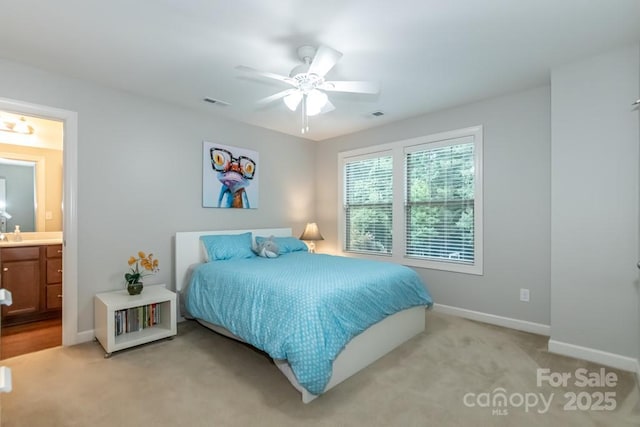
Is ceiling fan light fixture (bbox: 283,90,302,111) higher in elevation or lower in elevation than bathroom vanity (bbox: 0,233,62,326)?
higher

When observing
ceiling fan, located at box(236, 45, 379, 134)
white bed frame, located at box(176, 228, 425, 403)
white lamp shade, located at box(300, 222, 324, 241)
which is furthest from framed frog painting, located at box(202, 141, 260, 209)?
ceiling fan, located at box(236, 45, 379, 134)

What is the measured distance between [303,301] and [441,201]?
7.90 feet

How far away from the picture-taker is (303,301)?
2131 mm

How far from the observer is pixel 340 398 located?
2.06m

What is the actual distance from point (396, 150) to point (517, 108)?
4.61 ft

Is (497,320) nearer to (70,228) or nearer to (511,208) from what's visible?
(511,208)

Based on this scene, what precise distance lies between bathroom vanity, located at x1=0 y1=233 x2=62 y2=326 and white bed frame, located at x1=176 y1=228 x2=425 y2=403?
1.59m

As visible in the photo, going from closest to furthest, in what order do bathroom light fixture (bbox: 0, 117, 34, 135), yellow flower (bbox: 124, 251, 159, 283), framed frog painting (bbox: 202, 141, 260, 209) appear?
yellow flower (bbox: 124, 251, 159, 283) < bathroom light fixture (bbox: 0, 117, 34, 135) < framed frog painting (bbox: 202, 141, 260, 209)

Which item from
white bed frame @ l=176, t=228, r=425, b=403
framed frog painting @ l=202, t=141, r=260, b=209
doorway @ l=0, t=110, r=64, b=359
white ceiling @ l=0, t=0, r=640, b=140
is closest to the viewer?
white ceiling @ l=0, t=0, r=640, b=140

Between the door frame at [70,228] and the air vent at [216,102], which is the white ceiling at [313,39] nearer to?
the air vent at [216,102]

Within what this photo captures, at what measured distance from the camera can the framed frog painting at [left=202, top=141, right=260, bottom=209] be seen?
3867 millimetres

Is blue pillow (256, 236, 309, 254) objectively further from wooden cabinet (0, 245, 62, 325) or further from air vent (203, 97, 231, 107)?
wooden cabinet (0, 245, 62, 325)

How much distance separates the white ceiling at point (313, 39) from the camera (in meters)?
1.96

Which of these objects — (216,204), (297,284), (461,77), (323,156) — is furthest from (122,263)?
(461,77)
